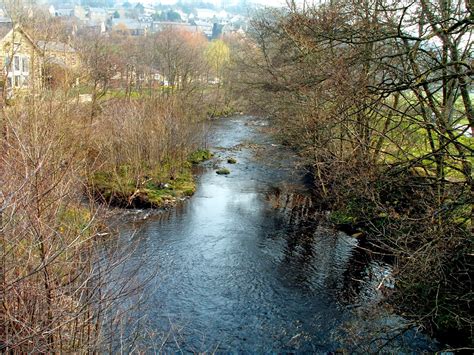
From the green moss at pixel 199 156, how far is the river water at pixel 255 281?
19.9 feet

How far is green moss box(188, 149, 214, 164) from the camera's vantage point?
28688 millimetres

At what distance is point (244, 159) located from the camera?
97.5 feet

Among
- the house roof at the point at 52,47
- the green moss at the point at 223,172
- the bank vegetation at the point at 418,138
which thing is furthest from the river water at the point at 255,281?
the house roof at the point at 52,47

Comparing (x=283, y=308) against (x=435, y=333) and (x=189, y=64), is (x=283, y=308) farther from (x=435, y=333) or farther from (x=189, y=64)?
(x=189, y=64)

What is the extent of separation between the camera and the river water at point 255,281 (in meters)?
10.1

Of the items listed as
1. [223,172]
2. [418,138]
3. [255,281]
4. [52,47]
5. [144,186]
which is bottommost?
[223,172]

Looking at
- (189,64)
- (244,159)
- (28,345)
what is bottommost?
(244,159)

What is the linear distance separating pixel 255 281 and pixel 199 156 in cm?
1718

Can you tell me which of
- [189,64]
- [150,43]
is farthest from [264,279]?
[150,43]

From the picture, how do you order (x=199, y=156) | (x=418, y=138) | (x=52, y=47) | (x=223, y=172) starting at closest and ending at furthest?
(x=418, y=138)
(x=223, y=172)
(x=52, y=47)
(x=199, y=156)

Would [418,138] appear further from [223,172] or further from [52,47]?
[52,47]

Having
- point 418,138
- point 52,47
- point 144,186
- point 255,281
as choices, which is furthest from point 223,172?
point 418,138

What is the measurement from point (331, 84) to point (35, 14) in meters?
21.1

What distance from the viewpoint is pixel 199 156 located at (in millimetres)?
29375
